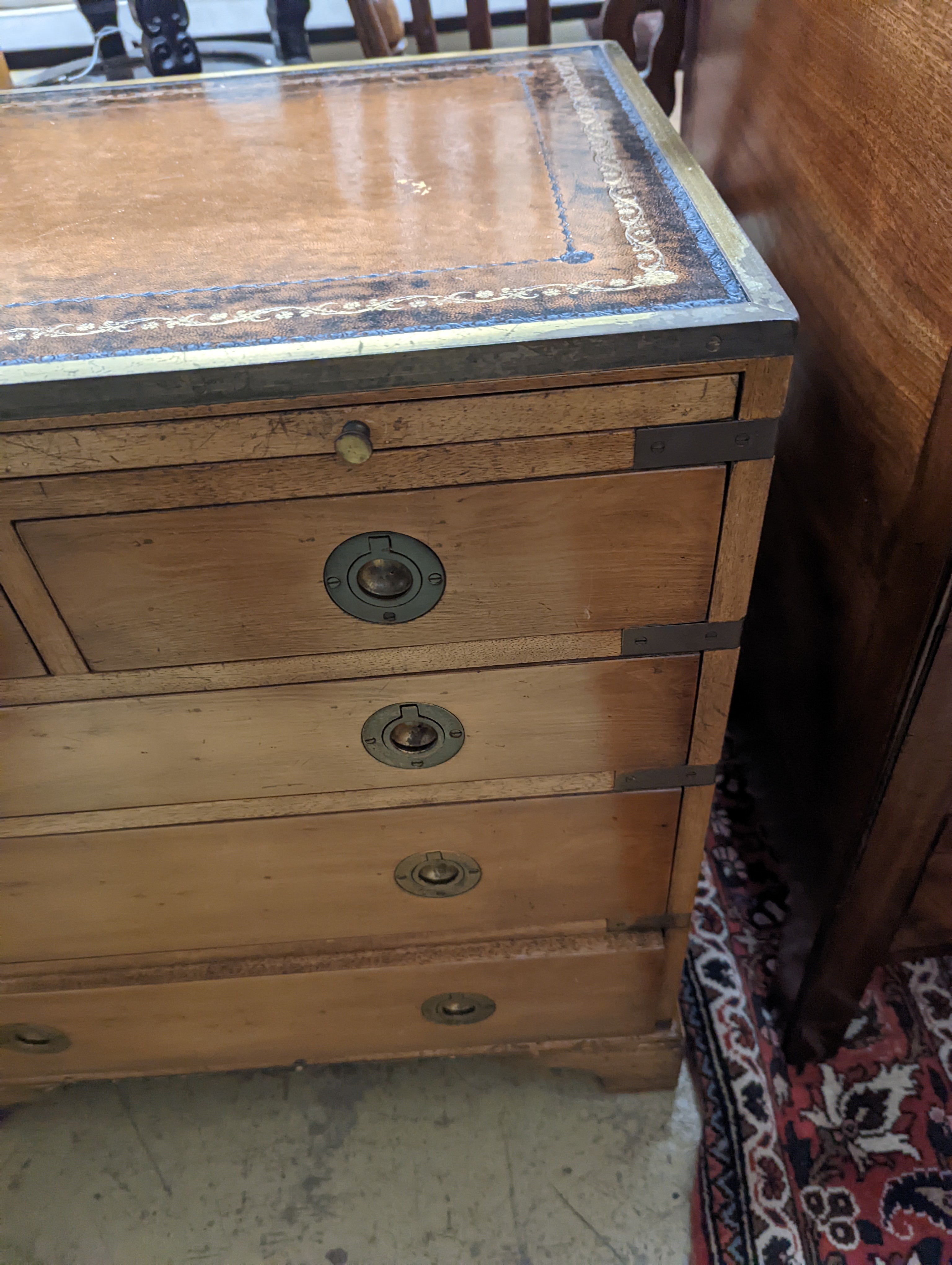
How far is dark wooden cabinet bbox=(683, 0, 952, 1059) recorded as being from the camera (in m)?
0.67

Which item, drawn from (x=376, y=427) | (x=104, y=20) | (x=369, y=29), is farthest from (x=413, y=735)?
(x=104, y=20)

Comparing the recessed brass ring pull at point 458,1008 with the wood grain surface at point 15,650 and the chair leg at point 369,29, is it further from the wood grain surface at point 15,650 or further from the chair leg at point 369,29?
the chair leg at point 369,29

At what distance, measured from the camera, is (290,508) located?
0.60 metres

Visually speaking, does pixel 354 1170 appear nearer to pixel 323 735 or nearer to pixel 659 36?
pixel 323 735

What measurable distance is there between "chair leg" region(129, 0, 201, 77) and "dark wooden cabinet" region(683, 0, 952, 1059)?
0.66 metres

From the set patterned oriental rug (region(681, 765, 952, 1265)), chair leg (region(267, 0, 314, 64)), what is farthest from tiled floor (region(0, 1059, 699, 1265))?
chair leg (region(267, 0, 314, 64))

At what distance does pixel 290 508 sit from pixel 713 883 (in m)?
0.97

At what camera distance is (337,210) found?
731 mm

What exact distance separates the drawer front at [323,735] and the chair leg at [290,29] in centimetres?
102

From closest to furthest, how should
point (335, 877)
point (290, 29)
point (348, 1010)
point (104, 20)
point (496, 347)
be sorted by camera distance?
point (496, 347) → point (335, 877) → point (348, 1010) → point (290, 29) → point (104, 20)

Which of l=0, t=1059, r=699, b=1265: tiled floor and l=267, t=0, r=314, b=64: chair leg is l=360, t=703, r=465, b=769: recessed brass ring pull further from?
l=267, t=0, r=314, b=64: chair leg

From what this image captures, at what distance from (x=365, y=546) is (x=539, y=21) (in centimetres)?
90

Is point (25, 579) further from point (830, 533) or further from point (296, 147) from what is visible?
point (830, 533)

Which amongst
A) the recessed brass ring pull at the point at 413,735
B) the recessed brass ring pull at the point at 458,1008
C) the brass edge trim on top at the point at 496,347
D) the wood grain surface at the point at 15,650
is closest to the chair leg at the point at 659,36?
the brass edge trim on top at the point at 496,347
